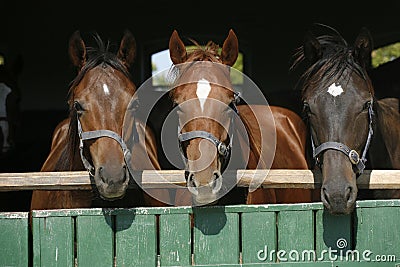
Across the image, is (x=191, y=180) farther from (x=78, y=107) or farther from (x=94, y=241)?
(x=78, y=107)

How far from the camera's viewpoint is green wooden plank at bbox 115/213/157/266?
2.79 m

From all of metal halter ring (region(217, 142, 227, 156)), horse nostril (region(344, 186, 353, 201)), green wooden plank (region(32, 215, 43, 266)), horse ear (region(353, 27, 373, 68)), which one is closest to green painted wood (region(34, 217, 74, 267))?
green wooden plank (region(32, 215, 43, 266))

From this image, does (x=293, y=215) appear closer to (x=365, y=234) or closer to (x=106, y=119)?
(x=365, y=234)

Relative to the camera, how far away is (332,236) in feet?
9.38

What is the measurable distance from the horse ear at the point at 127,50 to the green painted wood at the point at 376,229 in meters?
1.35

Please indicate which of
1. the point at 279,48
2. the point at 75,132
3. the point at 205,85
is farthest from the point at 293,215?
the point at 279,48

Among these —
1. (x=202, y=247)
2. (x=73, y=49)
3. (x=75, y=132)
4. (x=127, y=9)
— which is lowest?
(x=202, y=247)

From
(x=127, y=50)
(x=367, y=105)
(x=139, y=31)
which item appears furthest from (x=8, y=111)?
(x=367, y=105)

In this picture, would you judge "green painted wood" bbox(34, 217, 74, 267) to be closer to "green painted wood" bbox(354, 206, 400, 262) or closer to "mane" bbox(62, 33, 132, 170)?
"mane" bbox(62, 33, 132, 170)

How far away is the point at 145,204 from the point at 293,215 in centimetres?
90

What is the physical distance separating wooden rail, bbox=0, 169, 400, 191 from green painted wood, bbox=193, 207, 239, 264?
0.21 metres

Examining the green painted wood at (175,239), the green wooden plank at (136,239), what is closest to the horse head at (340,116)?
the green painted wood at (175,239)

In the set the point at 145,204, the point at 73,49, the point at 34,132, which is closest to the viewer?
the point at 73,49

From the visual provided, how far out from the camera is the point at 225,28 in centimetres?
898
